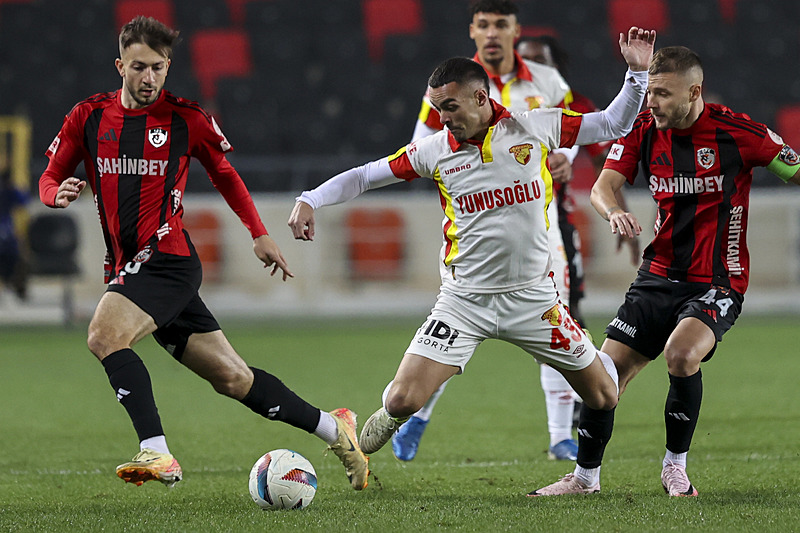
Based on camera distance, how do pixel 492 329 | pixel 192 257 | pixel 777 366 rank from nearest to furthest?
pixel 492 329
pixel 192 257
pixel 777 366

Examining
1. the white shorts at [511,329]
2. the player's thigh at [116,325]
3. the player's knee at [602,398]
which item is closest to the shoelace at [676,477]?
the player's knee at [602,398]

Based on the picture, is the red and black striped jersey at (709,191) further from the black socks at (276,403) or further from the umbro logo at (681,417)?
the black socks at (276,403)

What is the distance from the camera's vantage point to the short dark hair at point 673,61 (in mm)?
4594

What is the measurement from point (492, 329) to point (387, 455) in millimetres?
1810

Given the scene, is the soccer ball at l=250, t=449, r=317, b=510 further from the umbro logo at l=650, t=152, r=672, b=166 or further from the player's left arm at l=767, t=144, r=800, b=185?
the player's left arm at l=767, t=144, r=800, b=185

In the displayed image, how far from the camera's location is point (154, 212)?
15.5 feet

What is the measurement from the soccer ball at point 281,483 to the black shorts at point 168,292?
64cm

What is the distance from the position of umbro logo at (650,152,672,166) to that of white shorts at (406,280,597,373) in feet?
2.59

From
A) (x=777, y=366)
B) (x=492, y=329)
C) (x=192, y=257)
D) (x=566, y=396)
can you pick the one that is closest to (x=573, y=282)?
(x=566, y=396)

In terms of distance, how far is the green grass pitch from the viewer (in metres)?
4.22

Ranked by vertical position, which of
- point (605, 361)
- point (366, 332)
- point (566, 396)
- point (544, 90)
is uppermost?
point (544, 90)

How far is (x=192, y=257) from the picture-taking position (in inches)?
190

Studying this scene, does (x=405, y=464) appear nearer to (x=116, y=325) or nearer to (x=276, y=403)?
(x=276, y=403)

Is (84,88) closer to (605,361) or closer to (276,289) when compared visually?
(276,289)
